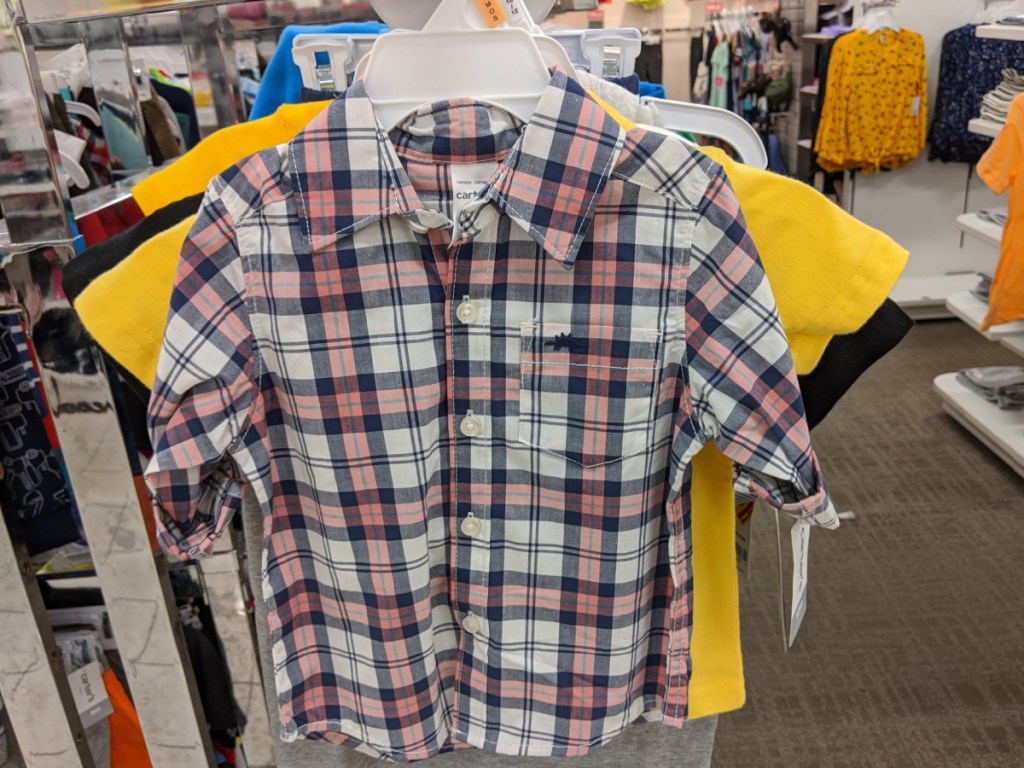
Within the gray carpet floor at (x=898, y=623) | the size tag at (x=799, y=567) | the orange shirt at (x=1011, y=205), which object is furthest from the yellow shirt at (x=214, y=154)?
the orange shirt at (x=1011, y=205)

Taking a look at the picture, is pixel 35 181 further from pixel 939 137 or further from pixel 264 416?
pixel 939 137

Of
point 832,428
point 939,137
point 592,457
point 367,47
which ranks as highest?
point 367,47

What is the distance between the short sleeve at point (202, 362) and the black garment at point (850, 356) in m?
0.61

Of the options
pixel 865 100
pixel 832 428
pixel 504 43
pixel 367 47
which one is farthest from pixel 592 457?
pixel 865 100

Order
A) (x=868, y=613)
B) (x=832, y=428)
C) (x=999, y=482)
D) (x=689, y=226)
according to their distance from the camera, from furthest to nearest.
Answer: (x=832, y=428), (x=999, y=482), (x=868, y=613), (x=689, y=226)

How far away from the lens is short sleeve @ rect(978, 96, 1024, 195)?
9.12ft

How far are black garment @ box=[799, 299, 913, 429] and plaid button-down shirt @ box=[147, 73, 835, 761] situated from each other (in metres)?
0.10

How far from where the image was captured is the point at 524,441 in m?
0.95

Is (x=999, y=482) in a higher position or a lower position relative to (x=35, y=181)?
lower

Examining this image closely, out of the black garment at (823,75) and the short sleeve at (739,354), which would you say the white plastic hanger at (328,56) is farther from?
the black garment at (823,75)

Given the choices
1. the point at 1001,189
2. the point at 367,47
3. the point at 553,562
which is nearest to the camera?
the point at 553,562

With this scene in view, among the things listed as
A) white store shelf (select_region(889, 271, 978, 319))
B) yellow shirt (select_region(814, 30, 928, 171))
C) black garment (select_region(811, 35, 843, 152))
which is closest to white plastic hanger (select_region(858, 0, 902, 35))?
yellow shirt (select_region(814, 30, 928, 171))

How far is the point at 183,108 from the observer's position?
2.34 meters

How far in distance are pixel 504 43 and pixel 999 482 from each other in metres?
2.91
